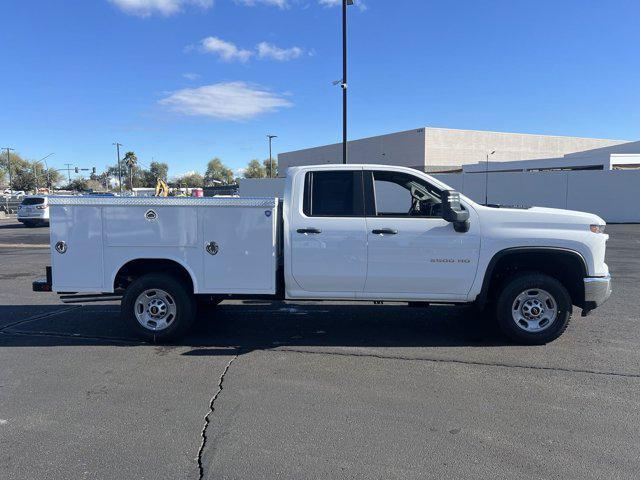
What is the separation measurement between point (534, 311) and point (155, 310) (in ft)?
14.4

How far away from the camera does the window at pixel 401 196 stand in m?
5.73

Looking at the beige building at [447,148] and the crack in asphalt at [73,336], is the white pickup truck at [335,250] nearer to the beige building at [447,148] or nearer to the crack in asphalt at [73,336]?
the crack in asphalt at [73,336]

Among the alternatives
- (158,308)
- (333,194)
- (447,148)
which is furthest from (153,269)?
(447,148)

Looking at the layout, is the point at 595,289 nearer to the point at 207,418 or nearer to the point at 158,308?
the point at 207,418

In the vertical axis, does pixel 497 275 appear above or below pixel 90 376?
above

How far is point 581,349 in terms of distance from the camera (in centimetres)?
570

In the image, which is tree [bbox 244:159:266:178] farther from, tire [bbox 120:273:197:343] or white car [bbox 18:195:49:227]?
tire [bbox 120:273:197:343]

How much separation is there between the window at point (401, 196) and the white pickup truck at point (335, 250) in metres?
0.02

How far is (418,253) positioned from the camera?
5578 mm

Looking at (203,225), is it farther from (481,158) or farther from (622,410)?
(481,158)

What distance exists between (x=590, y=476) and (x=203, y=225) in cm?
429

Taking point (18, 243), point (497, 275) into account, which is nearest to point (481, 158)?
point (18, 243)

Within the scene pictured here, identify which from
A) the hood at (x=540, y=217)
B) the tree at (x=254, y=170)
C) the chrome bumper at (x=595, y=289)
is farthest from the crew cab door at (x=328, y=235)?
the tree at (x=254, y=170)

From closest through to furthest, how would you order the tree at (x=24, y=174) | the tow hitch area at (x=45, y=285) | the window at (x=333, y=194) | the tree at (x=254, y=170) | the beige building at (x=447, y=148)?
the window at (x=333, y=194)
the tow hitch area at (x=45, y=285)
the beige building at (x=447, y=148)
the tree at (x=24, y=174)
the tree at (x=254, y=170)
